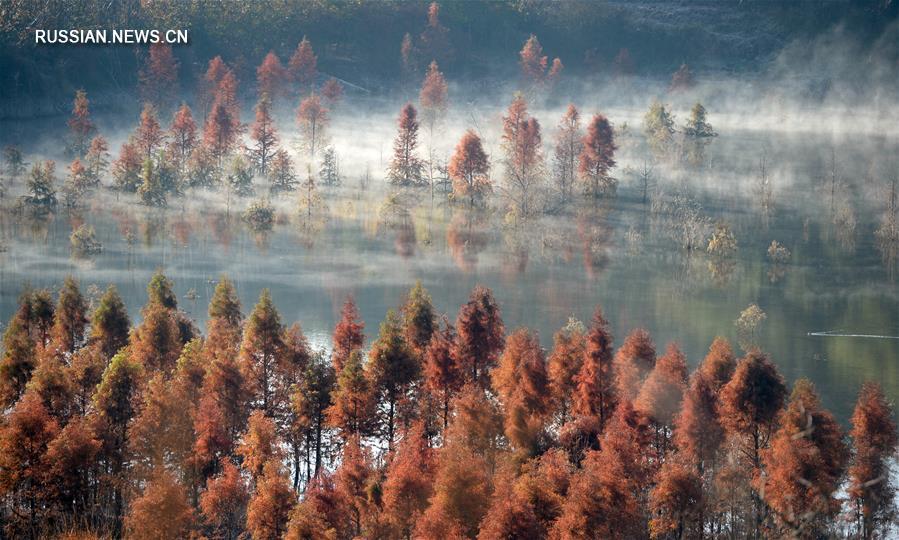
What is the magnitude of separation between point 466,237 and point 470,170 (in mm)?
12477

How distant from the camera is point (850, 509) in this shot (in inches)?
1565

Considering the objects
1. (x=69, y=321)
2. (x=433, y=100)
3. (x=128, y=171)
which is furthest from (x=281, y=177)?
(x=69, y=321)

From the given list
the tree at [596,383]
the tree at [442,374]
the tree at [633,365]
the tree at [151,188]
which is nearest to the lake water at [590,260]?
the tree at [151,188]

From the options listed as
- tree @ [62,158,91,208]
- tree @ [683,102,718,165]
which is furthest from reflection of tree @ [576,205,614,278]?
tree @ [62,158,91,208]

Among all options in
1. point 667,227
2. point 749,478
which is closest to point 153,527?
point 749,478

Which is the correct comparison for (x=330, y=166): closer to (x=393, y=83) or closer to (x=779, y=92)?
(x=393, y=83)

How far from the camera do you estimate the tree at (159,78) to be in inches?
5531

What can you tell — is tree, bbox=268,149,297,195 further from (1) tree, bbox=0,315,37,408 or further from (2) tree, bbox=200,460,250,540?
(2) tree, bbox=200,460,250,540

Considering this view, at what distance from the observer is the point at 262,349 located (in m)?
46.9

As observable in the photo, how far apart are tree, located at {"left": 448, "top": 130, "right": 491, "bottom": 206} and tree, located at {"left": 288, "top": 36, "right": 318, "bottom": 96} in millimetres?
42000

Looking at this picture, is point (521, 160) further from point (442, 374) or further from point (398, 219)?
point (442, 374)

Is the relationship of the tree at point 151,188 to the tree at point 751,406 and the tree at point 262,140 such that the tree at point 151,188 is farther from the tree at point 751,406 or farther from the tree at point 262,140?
the tree at point 751,406

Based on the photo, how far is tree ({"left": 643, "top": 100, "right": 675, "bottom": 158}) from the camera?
122438 mm

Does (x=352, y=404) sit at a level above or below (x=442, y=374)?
below
